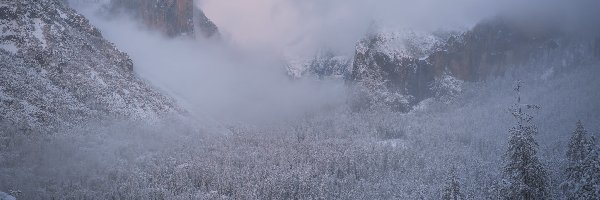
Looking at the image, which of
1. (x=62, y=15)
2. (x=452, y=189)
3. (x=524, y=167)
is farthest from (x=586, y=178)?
(x=62, y=15)

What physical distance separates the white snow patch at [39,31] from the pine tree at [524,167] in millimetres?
157825

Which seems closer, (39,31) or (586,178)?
(586,178)

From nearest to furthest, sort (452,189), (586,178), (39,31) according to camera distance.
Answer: (586,178) < (452,189) < (39,31)

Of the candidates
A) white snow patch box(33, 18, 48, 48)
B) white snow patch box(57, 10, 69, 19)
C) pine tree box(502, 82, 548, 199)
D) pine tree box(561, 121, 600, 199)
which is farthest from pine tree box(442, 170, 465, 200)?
white snow patch box(57, 10, 69, 19)

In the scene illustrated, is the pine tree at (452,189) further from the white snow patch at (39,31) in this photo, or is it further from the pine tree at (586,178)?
the white snow patch at (39,31)

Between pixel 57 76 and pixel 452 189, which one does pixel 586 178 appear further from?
pixel 57 76

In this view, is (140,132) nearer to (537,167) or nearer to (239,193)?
(239,193)

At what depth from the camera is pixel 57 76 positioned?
162 m

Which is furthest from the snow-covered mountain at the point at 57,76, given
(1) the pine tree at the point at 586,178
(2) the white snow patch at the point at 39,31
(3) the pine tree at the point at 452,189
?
(1) the pine tree at the point at 586,178

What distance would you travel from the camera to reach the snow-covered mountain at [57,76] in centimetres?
14400

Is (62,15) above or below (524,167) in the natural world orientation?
above

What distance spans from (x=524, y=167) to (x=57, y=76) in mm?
147941

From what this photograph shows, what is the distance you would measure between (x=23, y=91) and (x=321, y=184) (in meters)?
83.5

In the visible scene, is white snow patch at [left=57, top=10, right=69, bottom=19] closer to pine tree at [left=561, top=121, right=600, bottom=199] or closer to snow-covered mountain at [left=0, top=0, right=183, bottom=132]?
snow-covered mountain at [left=0, top=0, right=183, bottom=132]
